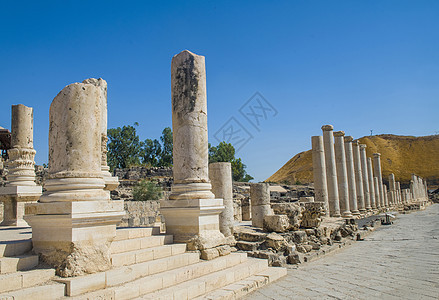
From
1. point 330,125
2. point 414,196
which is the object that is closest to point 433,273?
point 330,125

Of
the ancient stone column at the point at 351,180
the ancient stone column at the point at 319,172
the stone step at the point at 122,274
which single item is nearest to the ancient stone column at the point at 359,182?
the ancient stone column at the point at 351,180

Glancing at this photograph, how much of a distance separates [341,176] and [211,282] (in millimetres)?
20443

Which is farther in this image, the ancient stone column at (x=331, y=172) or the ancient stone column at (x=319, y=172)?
the ancient stone column at (x=331, y=172)

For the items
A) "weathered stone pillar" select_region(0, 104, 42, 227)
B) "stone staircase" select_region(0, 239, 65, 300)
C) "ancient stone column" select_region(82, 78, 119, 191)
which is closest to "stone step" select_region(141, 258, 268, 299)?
"stone staircase" select_region(0, 239, 65, 300)

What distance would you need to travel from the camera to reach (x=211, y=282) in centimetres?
558

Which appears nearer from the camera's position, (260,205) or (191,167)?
(191,167)

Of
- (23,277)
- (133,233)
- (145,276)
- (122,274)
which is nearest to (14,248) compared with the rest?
(23,277)

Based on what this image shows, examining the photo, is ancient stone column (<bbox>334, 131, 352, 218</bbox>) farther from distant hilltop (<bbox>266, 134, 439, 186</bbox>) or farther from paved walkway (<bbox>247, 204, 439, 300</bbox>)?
distant hilltop (<bbox>266, 134, 439, 186</bbox>)

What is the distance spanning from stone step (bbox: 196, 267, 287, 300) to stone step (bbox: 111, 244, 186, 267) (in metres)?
1.10

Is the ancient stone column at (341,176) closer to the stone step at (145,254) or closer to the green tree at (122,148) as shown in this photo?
the stone step at (145,254)

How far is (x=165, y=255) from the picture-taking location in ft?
19.8

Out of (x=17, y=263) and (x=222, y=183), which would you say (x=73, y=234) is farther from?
(x=222, y=183)

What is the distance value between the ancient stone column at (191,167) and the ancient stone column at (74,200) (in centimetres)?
204

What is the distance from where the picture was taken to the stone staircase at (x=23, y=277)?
3.81 meters
